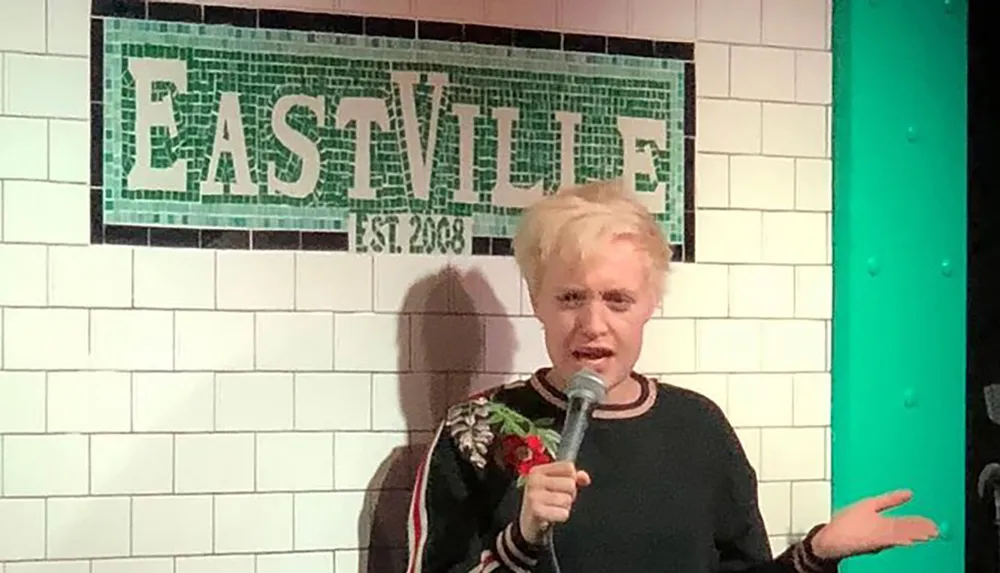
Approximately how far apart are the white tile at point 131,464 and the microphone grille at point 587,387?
587mm

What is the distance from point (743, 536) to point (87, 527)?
2.78 feet

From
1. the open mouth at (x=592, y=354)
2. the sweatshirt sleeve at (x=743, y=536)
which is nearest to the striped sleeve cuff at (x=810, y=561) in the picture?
the sweatshirt sleeve at (x=743, y=536)

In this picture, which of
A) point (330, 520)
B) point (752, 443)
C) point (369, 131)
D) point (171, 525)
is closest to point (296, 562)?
point (330, 520)

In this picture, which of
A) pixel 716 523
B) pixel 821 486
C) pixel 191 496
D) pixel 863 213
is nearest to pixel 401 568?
pixel 191 496

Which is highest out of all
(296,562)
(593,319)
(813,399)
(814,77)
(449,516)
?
(814,77)

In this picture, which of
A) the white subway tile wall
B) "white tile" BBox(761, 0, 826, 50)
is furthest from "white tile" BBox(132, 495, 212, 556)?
"white tile" BBox(761, 0, 826, 50)

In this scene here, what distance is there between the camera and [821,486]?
2.08 m

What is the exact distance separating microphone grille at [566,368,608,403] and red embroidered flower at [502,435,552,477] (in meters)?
0.09

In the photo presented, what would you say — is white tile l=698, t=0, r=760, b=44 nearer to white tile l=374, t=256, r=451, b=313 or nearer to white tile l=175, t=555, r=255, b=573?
white tile l=374, t=256, r=451, b=313

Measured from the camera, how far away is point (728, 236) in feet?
6.68

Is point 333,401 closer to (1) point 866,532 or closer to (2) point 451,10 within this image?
(2) point 451,10

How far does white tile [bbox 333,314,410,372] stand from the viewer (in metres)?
1.87

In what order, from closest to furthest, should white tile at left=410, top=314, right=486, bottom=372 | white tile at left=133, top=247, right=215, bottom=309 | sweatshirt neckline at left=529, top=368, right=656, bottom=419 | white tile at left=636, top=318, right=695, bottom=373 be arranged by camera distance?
sweatshirt neckline at left=529, top=368, right=656, bottom=419 < white tile at left=133, top=247, right=215, bottom=309 < white tile at left=410, top=314, right=486, bottom=372 < white tile at left=636, top=318, right=695, bottom=373

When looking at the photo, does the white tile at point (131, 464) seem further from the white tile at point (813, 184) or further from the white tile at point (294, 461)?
the white tile at point (813, 184)
